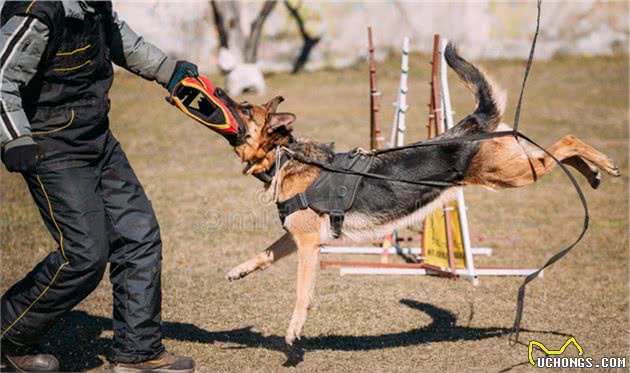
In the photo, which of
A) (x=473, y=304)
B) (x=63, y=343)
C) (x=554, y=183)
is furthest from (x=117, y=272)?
(x=554, y=183)

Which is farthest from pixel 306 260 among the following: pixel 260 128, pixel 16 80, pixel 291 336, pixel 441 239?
pixel 441 239

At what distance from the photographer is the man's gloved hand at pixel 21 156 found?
3.57 m

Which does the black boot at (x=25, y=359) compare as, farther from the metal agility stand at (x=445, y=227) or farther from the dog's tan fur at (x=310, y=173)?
the metal agility stand at (x=445, y=227)

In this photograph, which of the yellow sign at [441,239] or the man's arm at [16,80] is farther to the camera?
the yellow sign at [441,239]

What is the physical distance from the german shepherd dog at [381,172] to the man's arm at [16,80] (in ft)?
4.78

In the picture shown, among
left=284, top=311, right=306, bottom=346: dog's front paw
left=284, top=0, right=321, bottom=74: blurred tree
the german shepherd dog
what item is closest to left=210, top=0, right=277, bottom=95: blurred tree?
left=284, top=0, right=321, bottom=74: blurred tree

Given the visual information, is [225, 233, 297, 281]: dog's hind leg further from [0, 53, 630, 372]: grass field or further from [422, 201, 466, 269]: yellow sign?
[422, 201, 466, 269]: yellow sign

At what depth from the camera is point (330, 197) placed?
4.93 metres

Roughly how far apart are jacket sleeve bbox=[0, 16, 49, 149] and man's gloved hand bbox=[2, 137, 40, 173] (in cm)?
2

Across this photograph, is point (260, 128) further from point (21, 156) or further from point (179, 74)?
point (21, 156)

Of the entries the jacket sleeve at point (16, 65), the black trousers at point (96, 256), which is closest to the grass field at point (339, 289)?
the black trousers at point (96, 256)

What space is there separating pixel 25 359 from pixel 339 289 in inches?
117

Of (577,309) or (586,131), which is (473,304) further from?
(586,131)

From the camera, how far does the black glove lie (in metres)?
3.57
